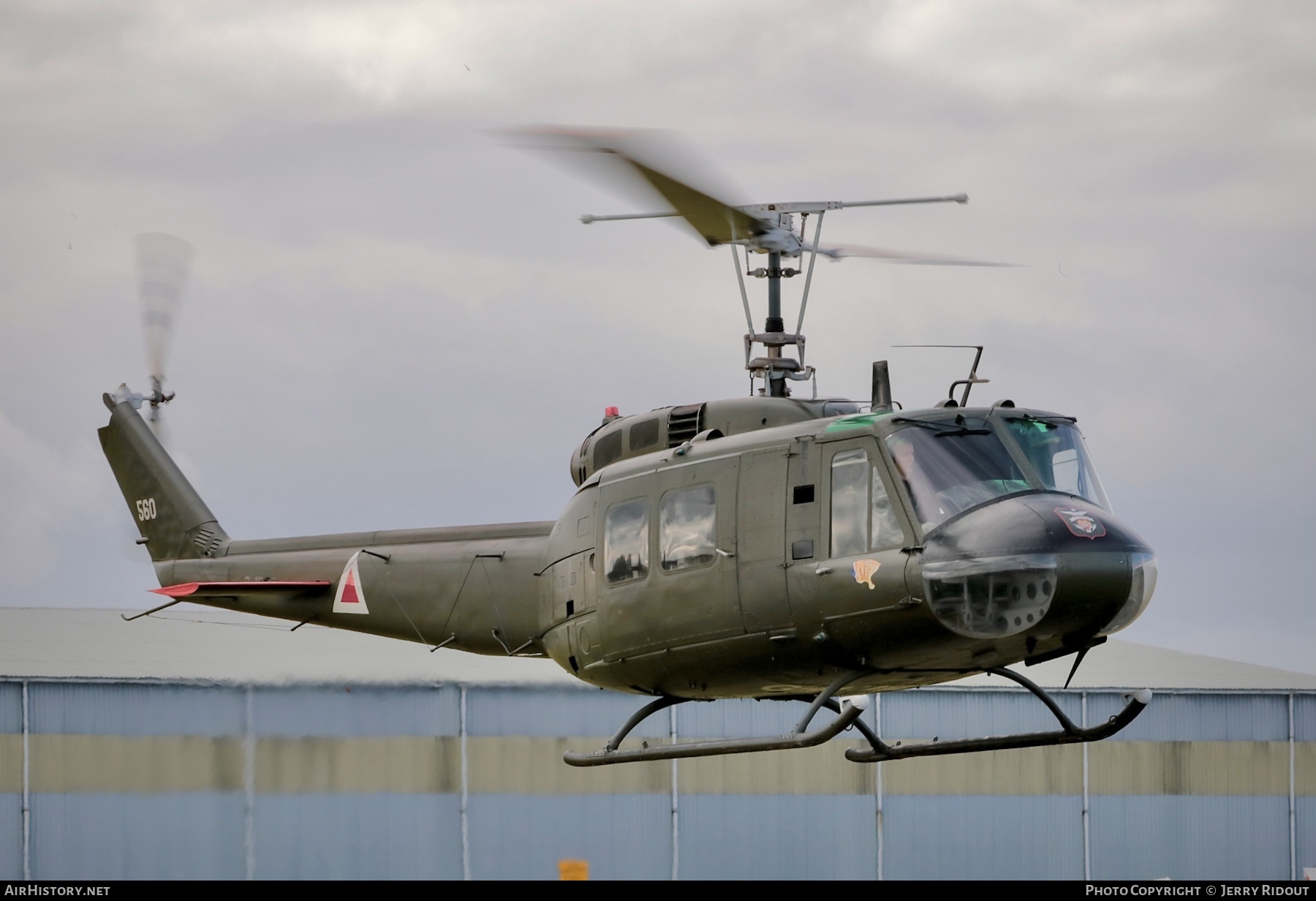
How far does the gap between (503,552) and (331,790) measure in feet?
41.9

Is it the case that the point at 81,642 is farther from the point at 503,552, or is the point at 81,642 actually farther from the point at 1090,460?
the point at 1090,460

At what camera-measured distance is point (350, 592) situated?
594 inches

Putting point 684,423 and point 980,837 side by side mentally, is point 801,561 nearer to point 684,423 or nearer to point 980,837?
point 684,423

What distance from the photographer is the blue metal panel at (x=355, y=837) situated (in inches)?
1005

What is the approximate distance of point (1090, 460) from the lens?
11820 millimetres

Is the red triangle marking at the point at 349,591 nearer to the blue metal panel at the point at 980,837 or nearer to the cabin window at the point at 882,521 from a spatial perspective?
the cabin window at the point at 882,521

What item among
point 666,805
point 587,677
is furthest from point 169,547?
point 666,805

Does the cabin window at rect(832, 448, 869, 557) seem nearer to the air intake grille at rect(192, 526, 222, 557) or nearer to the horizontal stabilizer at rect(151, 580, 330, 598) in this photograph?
the horizontal stabilizer at rect(151, 580, 330, 598)

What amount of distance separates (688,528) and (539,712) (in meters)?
16.0

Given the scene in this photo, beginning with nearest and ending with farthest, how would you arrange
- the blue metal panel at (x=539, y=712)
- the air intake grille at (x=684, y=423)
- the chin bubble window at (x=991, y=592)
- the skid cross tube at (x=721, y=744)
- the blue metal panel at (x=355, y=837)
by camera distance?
the chin bubble window at (x=991, y=592) < the skid cross tube at (x=721, y=744) < the air intake grille at (x=684, y=423) < the blue metal panel at (x=355, y=837) < the blue metal panel at (x=539, y=712)

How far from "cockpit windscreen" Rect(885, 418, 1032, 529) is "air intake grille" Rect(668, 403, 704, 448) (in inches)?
84.5

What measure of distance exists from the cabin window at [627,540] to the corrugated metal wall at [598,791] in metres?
13.5

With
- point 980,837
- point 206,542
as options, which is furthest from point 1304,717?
point 206,542

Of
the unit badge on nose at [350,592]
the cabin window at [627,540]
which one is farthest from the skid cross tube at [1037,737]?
the unit badge on nose at [350,592]
